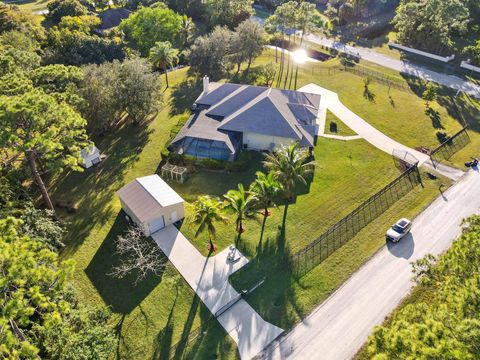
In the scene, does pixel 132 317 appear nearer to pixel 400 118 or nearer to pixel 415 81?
pixel 400 118

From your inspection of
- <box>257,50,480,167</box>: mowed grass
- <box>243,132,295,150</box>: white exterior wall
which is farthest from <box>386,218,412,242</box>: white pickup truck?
<box>243,132,295,150</box>: white exterior wall

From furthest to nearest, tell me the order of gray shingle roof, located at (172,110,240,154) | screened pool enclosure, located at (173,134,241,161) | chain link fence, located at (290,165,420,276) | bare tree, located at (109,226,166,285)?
gray shingle roof, located at (172,110,240,154), screened pool enclosure, located at (173,134,241,161), chain link fence, located at (290,165,420,276), bare tree, located at (109,226,166,285)

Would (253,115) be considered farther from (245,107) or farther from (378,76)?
(378,76)

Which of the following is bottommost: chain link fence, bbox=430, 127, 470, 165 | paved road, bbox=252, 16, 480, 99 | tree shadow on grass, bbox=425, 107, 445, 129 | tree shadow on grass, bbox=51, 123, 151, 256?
tree shadow on grass, bbox=51, 123, 151, 256

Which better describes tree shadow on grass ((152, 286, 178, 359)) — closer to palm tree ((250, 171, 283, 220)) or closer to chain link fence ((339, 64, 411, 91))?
palm tree ((250, 171, 283, 220))

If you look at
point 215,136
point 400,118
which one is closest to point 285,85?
point 400,118

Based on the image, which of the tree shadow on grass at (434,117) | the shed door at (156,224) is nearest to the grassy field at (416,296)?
the shed door at (156,224)

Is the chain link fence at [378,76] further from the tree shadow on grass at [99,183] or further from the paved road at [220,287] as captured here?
the paved road at [220,287]
